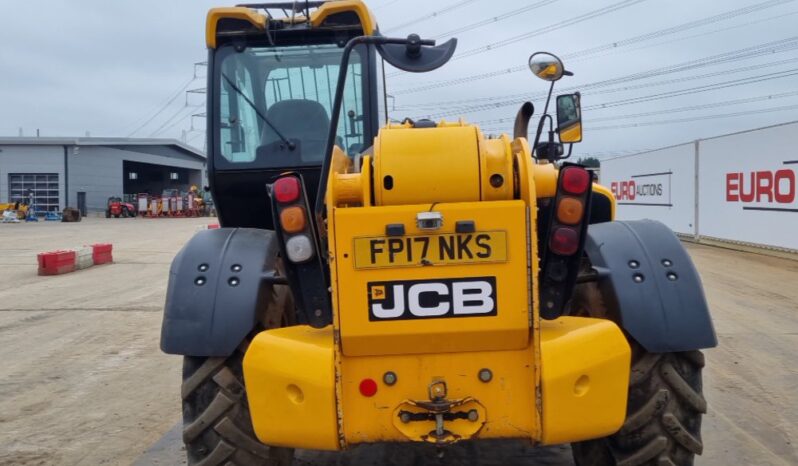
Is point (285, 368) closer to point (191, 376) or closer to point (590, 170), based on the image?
point (191, 376)

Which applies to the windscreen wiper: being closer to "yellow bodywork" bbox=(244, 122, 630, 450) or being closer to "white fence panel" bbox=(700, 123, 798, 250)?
"yellow bodywork" bbox=(244, 122, 630, 450)

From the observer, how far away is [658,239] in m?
3.53

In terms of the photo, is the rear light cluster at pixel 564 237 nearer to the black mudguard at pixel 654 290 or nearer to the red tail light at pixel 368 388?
the black mudguard at pixel 654 290

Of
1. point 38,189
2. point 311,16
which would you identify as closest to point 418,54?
point 311,16

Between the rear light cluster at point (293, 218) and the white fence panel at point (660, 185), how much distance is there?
1895cm

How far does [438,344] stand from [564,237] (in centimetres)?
67

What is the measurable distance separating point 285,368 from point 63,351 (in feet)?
19.9

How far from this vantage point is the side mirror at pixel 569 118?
423 cm

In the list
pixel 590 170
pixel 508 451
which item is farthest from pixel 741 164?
pixel 590 170

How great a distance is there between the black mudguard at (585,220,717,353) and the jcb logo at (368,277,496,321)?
704 millimetres

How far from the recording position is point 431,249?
2.98 meters

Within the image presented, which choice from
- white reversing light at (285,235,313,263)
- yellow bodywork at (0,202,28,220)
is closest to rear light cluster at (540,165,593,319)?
white reversing light at (285,235,313,263)

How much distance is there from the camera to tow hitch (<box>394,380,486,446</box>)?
9.87ft

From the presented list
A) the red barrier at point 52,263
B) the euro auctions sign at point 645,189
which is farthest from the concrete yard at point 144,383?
the euro auctions sign at point 645,189
